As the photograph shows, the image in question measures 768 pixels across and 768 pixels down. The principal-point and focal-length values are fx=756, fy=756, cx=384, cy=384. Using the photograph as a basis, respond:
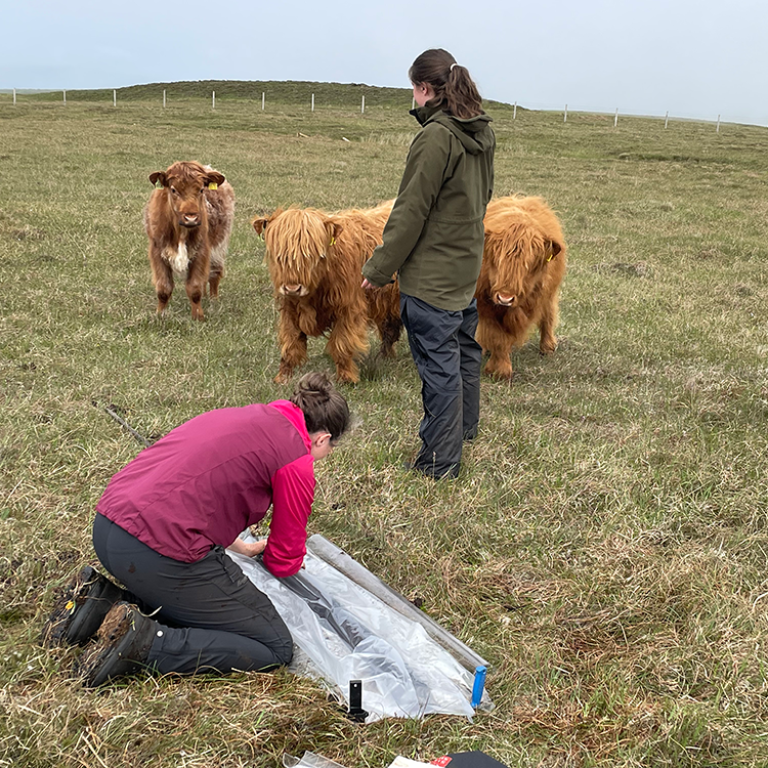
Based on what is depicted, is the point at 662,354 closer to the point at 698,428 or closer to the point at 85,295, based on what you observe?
the point at 698,428

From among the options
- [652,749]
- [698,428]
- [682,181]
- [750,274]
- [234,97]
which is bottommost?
[652,749]

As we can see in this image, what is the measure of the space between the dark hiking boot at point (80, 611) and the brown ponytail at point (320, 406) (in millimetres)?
1041

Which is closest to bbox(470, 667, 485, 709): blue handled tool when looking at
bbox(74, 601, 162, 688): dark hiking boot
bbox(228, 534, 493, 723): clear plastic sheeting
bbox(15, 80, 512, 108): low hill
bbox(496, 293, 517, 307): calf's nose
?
bbox(228, 534, 493, 723): clear plastic sheeting

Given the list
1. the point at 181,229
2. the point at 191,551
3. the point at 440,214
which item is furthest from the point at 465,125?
the point at 181,229

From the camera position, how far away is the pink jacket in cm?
290

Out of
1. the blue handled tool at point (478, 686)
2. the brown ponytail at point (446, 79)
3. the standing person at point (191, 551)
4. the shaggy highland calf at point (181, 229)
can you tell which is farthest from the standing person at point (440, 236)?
the shaggy highland calf at point (181, 229)

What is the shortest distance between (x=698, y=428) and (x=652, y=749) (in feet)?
10.6

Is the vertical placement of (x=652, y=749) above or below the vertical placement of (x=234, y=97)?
below

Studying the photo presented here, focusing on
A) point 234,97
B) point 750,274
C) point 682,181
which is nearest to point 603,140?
point 682,181

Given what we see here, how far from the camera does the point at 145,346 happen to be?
22.5ft

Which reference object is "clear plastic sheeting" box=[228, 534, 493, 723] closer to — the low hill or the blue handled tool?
the blue handled tool

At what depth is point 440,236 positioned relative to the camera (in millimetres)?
4496

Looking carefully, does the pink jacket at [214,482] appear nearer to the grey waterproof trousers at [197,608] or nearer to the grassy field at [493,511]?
the grey waterproof trousers at [197,608]

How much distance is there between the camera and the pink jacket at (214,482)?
2900 mm
